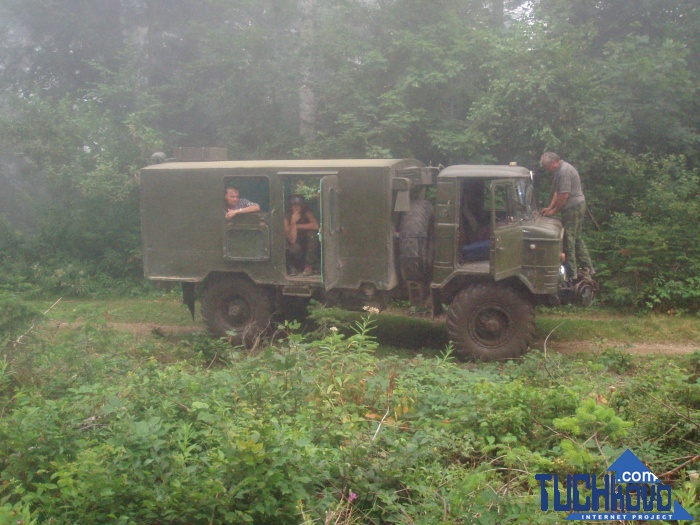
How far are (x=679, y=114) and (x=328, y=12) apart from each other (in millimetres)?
7405

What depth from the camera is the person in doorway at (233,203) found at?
9.67 metres

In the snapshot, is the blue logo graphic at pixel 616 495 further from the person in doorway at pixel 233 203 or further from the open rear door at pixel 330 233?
the person in doorway at pixel 233 203

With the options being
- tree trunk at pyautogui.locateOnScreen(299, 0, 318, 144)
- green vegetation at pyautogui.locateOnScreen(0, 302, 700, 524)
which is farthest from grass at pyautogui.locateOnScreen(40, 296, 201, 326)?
green vegetation at pyautogui.locateOnScreen(0, 302, 700, 524)

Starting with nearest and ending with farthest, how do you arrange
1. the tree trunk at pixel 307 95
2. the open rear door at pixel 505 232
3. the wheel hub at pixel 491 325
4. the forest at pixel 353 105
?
the open rear door at pixel 505 232 < the wheel hub at pixel 491 325 < the forest at pixel 353 105 < the tree trunk at pixel 307 95

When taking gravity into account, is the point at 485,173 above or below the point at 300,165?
below

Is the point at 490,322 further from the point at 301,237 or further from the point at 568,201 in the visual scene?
the point at 301,237

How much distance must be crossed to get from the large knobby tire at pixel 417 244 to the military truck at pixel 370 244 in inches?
0.6

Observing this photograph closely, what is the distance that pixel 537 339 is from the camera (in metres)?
10.1

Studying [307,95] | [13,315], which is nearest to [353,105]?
[307,95]

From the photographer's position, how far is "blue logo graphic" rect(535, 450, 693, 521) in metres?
3.71

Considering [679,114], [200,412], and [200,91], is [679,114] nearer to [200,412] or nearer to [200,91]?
[200,91]

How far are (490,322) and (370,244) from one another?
175 cm

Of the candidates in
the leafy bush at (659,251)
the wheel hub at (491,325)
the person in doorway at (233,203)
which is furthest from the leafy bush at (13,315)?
the leafy bush at (659,251)

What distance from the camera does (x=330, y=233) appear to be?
9094 mm
